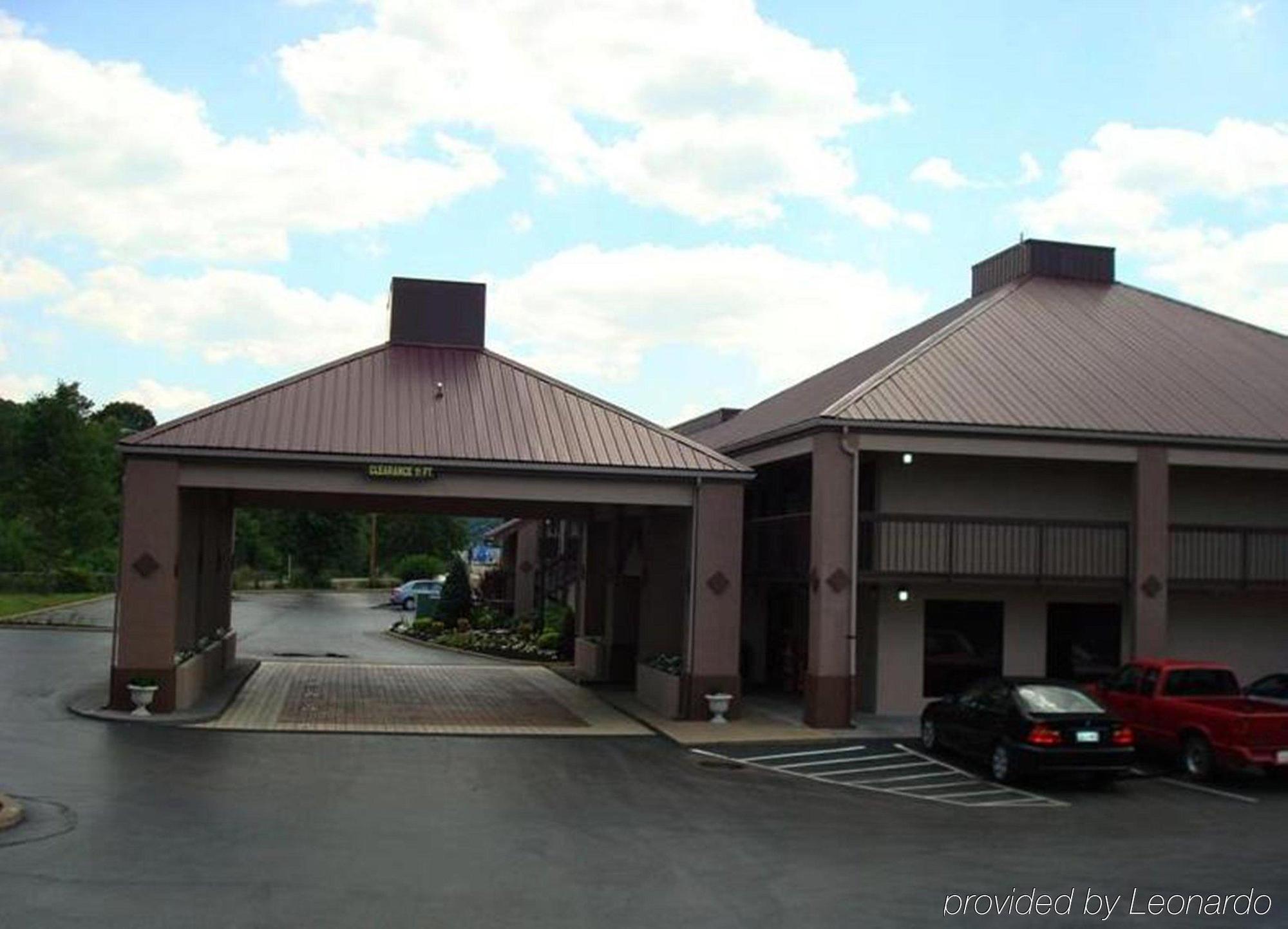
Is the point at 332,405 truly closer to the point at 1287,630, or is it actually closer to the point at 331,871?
the point at 331,871

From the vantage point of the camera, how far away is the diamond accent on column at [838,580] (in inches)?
924

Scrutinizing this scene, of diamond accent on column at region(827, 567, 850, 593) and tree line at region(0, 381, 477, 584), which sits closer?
diamond accent on column at region(827, 567, 850, 593)

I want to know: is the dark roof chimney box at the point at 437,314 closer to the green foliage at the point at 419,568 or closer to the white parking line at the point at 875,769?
the white parking line at the point at 875,769

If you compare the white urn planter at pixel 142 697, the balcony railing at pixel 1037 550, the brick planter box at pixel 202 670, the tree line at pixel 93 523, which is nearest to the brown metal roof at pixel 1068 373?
the balcony railing at pixel 1037 550

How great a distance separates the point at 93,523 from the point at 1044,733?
53096mm

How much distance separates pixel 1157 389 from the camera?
2644 cm

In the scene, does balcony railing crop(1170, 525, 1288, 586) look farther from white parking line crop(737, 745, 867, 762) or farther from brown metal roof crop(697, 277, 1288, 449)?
white parking line crop(737, 745, 867, 762)

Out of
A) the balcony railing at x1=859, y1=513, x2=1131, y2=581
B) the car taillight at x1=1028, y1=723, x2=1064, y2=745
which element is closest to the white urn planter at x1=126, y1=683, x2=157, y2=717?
the balcony railing at x1=859, y1=513, x2=1131, y2=581

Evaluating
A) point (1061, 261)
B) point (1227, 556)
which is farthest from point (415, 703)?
point (1061, 261)

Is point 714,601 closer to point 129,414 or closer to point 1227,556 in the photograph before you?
point 1227,556

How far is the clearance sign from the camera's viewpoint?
77.3 feet

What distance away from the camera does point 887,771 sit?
63.3 ft

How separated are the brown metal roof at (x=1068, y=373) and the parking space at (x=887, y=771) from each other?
18.7 feet

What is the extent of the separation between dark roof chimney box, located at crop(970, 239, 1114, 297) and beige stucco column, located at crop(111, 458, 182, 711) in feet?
65.3
